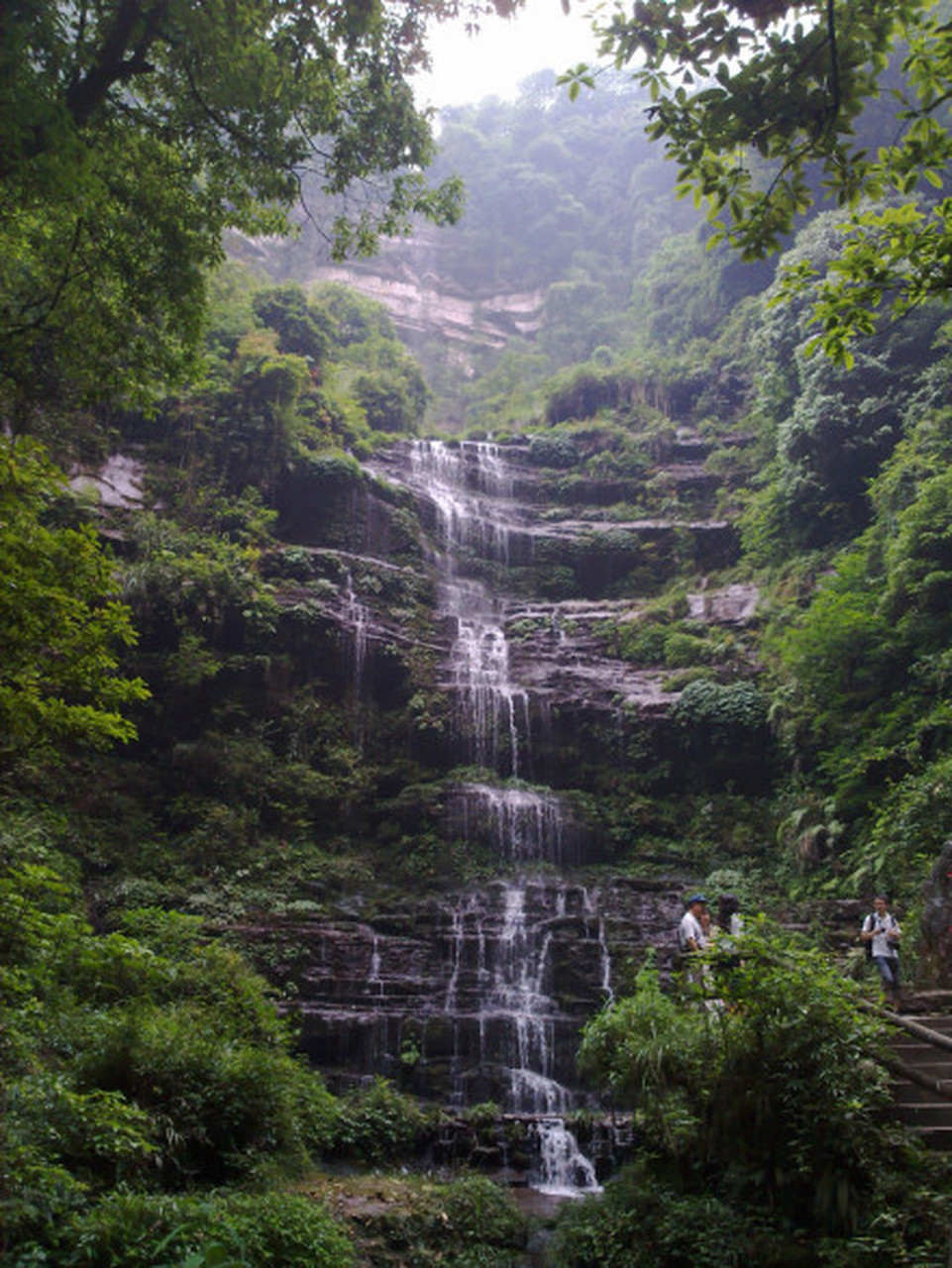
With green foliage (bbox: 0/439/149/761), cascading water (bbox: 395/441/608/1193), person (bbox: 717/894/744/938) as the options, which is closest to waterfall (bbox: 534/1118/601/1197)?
cascading water (bbox: 395/441/608/1193)

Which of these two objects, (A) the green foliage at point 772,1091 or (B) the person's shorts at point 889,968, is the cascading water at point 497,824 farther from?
(B) the person's shorts at point 889,968

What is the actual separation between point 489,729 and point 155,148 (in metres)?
12.6

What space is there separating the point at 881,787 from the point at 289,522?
1399 cm

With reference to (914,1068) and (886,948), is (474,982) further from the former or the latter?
(914,1068)

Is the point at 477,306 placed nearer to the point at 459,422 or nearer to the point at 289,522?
the point at 459,422

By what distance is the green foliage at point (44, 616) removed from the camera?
5668 millimetres

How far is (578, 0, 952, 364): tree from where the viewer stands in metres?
4.27

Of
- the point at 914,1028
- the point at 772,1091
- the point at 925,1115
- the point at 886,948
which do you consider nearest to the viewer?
the point at 914,1028

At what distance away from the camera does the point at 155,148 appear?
→ 275 inches

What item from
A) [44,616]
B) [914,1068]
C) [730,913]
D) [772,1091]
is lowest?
[772,1091]

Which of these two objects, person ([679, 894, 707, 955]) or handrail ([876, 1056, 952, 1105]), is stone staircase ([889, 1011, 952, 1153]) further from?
person ([679, 894, 707, 955])

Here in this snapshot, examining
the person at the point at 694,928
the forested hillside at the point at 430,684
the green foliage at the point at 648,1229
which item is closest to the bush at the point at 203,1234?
the forested hillside at the point at 430,684

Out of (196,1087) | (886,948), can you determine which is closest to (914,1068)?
(886,948)

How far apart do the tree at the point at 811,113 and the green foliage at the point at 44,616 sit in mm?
4557
